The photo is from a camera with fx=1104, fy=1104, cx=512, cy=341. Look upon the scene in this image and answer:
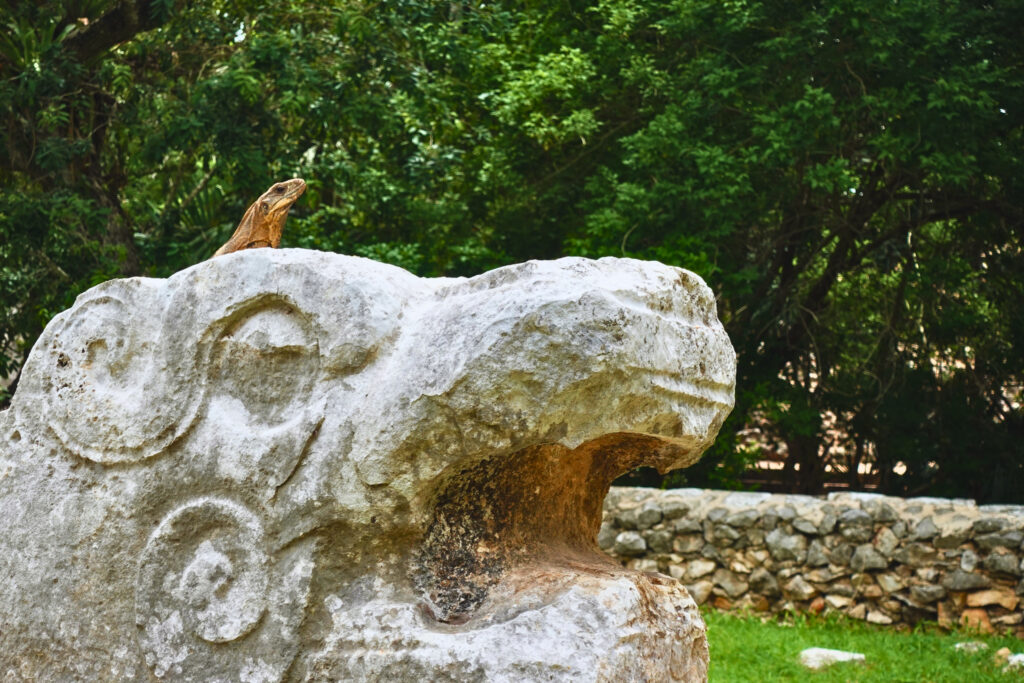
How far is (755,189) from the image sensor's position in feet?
28.5

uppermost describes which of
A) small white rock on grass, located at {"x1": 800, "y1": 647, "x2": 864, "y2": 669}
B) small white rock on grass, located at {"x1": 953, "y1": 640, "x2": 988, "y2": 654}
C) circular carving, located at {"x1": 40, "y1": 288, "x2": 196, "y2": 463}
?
circular carving, located at {"x1": 40, "y1": 288, "x2": 196, "y2": 463}

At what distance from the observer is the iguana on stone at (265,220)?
312cm

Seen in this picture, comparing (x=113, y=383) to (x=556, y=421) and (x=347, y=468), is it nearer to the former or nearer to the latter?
(x=347, y=468)

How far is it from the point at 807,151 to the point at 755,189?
68 cm

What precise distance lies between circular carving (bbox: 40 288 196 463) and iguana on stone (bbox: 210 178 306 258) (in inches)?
17.3

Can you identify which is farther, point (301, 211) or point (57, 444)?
point (301, 211)

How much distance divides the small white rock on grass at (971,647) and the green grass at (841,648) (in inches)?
1.5

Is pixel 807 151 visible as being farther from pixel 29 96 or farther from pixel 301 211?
pixel 29 96

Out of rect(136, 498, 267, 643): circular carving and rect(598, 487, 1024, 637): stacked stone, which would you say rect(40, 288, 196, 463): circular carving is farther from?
rect(598, 487, 1024, 637): stacked stone

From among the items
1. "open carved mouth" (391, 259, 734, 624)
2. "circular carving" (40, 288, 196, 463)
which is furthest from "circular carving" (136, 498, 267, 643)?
"open carved mouth" (391, 259, 734, 624)

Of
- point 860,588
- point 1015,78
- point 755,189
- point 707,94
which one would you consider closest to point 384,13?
point 707,94

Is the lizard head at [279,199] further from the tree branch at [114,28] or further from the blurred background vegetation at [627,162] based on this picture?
the tree branch at [114,28]

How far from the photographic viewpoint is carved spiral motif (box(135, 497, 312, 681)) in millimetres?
2412

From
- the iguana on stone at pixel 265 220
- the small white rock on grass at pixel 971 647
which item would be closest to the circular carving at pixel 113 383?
the iguana on stone at pixel 265 220
